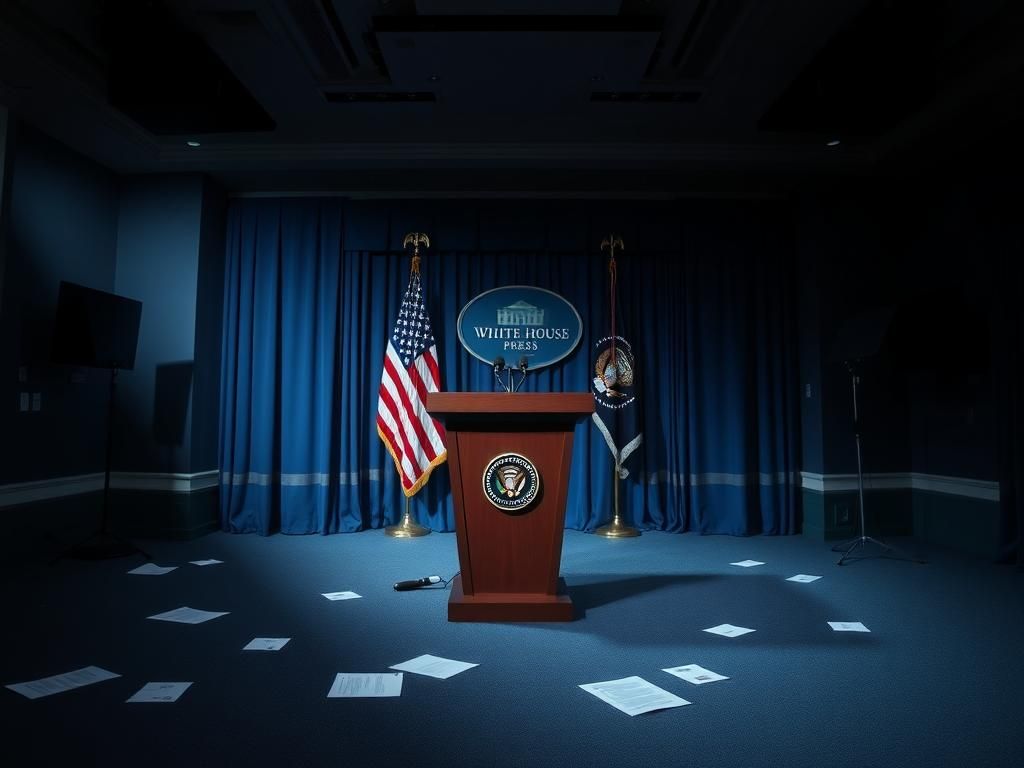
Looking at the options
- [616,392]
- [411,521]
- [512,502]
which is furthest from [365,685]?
[616,392]

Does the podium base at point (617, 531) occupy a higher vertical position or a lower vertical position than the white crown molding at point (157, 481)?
lower

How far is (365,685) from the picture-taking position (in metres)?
2.14

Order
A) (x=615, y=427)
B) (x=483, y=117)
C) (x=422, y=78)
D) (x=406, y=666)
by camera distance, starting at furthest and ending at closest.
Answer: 1. (x=615, y=427)
2. (x=483, y=117)
3. (x=422, y=78)
4. (x=406, y=666)

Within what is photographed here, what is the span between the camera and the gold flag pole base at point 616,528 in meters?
4.89

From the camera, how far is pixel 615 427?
5.19 meters

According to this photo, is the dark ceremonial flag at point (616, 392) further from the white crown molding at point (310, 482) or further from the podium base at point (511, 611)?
the podium base at point (511, 611)

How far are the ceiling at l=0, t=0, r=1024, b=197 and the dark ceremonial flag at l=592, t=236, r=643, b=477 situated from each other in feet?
4.01

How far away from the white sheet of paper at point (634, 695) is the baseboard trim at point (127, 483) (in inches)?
148

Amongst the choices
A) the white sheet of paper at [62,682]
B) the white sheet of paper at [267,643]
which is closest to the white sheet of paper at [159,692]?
the white sheet of paper at [62,682]

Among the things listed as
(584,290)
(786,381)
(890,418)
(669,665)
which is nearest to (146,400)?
(584,290)

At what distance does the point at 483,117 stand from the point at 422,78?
1.99 ft

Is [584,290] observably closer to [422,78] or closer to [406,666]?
[422,78]

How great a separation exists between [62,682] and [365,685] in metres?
1.01

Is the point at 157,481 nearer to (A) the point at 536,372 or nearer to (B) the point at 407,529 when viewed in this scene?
(B) the point at 407,529
